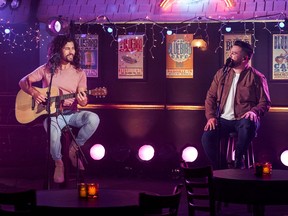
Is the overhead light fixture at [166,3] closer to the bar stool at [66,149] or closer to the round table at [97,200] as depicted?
the bar stool at [66,149]

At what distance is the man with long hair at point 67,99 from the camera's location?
1007 centimetres

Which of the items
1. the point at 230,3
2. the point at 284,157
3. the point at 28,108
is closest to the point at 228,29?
the point at 230,3

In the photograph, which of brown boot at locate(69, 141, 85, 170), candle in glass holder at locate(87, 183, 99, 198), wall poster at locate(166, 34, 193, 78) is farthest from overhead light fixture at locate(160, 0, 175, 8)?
candle in glass holder at locate(87, 183, 99, 198)

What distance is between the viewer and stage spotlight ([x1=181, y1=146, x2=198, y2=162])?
11.7 m

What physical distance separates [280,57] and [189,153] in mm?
2190

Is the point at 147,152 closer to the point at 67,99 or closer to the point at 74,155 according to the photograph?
the point at 74,155

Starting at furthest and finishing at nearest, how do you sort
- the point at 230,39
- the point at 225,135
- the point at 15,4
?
the point at 15,4 < the point at 230,39 < the point at 225,135

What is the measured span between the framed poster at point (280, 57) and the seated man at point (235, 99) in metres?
1.79

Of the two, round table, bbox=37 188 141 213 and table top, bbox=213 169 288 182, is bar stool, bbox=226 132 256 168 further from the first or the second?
round table, bbox=37 188 141 213

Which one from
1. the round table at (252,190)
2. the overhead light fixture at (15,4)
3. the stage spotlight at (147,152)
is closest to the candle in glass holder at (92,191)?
the round table at (252,190)

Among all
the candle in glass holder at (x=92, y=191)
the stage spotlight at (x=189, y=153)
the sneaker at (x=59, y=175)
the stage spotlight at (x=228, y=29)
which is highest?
the stage spotlight at (x=228, y=29)

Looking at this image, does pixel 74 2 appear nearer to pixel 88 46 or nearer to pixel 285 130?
pixel 88 46

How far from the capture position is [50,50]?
10602 millimetres

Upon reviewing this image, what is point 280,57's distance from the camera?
1180cm
